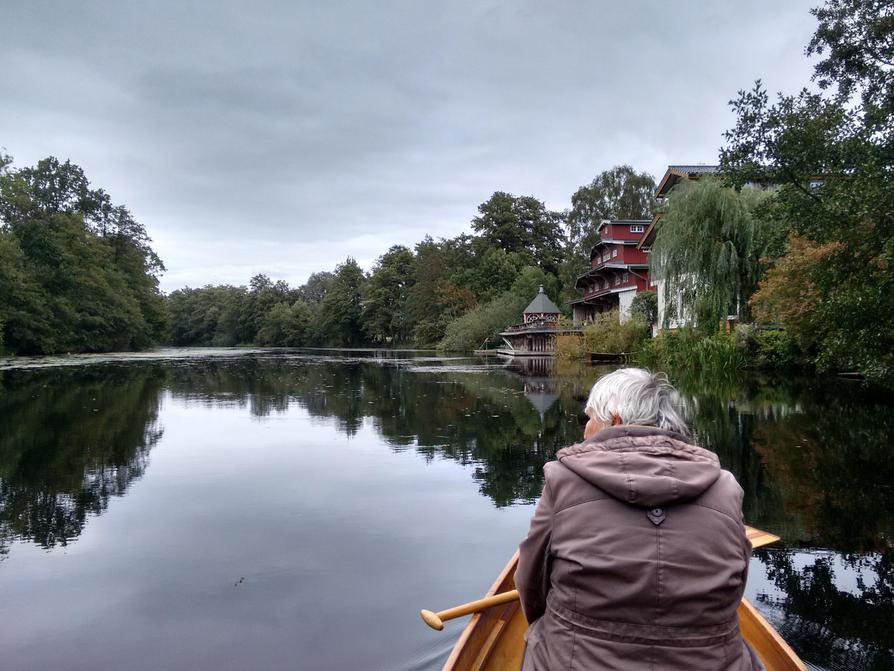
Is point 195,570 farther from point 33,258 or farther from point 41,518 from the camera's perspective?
point 33,258

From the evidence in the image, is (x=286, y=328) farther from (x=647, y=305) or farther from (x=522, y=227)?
(x=647, y=305)

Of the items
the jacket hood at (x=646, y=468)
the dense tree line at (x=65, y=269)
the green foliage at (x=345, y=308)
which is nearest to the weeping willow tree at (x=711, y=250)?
the jacket hood at (x=646, y=468)

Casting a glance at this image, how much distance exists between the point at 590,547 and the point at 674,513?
23cm

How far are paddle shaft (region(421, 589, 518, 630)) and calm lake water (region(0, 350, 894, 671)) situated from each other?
98 centimetres

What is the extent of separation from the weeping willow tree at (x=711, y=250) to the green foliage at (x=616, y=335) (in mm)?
5925

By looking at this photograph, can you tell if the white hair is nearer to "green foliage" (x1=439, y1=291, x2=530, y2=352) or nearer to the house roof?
the house roof

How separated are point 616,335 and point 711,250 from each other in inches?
301

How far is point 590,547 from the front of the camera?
5.58 ft

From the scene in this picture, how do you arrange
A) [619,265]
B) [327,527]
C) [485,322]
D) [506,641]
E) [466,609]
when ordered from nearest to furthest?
1. [466,609]
2. [506,641]
3. [327,527]
4. [619,265]
5. [485,322]

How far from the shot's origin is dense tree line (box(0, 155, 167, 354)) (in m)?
39.2

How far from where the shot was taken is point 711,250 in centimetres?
2172

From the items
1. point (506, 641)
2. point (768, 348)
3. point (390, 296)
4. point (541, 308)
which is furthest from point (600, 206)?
point (506, 641)

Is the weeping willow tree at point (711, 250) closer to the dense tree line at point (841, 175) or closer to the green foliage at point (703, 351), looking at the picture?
the green foliage at point (703, 351)

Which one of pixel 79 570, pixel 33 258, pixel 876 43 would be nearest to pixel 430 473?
pixel 79 570
